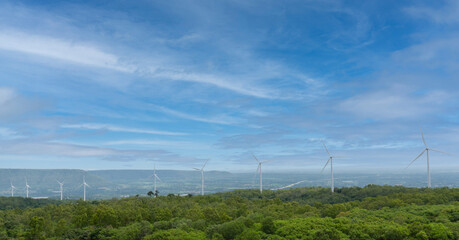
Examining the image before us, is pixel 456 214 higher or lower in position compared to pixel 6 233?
higher

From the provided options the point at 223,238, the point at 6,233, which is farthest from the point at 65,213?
the point at 223,238

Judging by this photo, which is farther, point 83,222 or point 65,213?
point 65,213

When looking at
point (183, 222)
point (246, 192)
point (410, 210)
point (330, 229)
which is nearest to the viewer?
point (330, 229)

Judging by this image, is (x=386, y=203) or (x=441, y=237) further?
(x=386, y=203)

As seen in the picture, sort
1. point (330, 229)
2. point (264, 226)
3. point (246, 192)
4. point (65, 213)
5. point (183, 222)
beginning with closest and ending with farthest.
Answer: point (330, 229) → point (264, 226) → point (183, 222) → point (65, 213) → point (246, 192)

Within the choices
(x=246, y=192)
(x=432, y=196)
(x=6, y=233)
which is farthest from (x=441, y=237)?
(x=246, y=192)

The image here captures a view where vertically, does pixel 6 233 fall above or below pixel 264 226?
below

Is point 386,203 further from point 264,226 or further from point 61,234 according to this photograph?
point 61,234

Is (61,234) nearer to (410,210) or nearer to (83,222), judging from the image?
(83,222)

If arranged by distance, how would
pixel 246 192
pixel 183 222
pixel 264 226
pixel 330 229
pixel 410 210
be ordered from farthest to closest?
pixel 246 192 < pixel 410 210 < pixel 183 222 < pixel 264 226 < pixel 330 229
